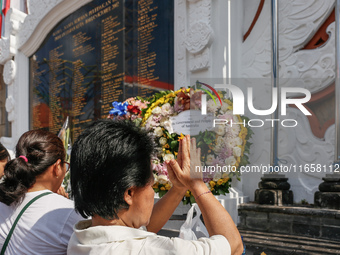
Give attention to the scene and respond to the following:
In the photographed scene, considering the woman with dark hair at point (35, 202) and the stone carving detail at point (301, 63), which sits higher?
the stone carving detail at point (301, 63)

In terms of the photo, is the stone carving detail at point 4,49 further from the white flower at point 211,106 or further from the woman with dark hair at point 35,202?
the white flower at point 211,106

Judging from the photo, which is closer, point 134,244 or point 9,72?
point 134,244

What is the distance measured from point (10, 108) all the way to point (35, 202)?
6.23m

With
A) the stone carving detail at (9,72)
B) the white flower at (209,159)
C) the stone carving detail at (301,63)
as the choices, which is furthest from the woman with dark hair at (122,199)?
the stone carving detail at (9,72)

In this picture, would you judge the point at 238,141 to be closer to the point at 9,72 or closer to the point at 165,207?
the point at 165,207

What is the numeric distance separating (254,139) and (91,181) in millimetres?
1135

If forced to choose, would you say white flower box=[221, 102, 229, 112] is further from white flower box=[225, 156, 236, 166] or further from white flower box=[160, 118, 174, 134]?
white flower box=[160, 118, 174, 134]

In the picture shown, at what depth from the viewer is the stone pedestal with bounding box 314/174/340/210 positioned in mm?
2135

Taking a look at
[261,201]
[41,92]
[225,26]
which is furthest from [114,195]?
[41,92]

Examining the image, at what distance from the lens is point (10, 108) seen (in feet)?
22.4

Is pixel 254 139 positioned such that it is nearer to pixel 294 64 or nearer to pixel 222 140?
pixel 222 140

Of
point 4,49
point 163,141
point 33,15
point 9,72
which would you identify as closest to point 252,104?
point 163,141

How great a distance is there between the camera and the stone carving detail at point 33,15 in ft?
19.4

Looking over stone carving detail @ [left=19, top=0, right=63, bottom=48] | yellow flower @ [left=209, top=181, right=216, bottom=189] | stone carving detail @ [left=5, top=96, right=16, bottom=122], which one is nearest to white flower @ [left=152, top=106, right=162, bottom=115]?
yellow flower @ [left=209, top=181, right=216, bottom=189]
